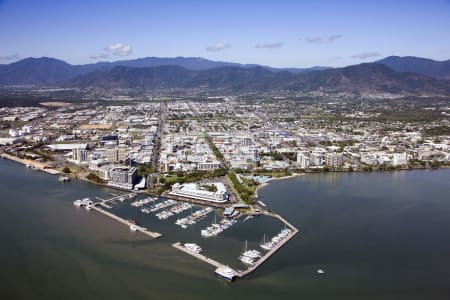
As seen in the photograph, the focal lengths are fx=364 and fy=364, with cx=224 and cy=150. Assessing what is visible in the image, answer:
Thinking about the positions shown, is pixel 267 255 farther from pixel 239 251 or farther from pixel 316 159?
pixel 316 159

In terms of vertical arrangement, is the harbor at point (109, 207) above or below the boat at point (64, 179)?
below

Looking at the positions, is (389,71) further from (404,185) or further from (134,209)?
(134,209)

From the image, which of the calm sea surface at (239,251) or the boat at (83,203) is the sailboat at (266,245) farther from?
the boat at (83,203)

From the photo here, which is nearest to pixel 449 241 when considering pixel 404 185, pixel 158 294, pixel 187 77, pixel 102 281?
pixel 404 185

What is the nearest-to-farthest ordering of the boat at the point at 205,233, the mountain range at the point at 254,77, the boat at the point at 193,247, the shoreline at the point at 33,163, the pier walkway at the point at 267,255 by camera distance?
the pier walkway at the point at 267,255
the boat at the point at 193,247
the boat at the point at 205,233
the shoreline at the point at 33,163
the mountain range at the point at 254,77

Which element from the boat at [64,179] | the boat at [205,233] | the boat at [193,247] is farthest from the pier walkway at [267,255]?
the boat at [64,179]

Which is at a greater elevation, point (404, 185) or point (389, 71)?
point (389, 71)

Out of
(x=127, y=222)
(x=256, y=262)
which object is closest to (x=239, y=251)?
(x=256, y=262)

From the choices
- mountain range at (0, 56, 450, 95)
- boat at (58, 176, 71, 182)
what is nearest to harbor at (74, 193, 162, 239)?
boat at (58, 176, 71, 182)
